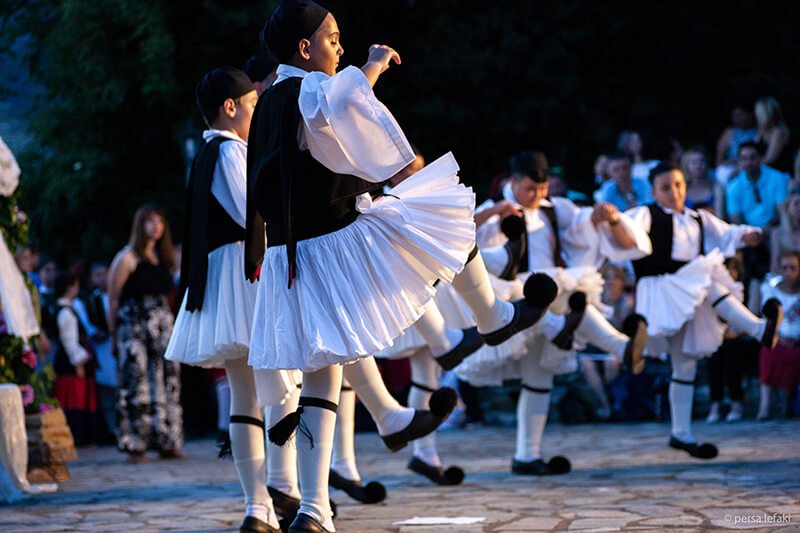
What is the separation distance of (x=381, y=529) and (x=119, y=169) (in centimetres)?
1050

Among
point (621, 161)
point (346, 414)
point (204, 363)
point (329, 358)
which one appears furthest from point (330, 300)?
point (621, 161)

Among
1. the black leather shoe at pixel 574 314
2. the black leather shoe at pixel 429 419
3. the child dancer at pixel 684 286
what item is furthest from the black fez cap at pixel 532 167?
the black leather shoe at pixel 429 419

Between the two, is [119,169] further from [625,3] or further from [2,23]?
[625,3]

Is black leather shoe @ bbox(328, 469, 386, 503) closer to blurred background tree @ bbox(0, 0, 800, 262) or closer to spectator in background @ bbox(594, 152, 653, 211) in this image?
spectator in background @ bbox(594, 152, 653, 211)

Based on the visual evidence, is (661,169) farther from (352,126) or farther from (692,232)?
(352,126)

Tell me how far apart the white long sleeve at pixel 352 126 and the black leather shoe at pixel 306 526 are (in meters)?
1.28

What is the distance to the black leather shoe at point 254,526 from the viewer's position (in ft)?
18.2

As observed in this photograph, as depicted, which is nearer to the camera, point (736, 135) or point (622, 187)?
point (622, 187)

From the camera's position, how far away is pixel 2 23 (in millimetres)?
15492

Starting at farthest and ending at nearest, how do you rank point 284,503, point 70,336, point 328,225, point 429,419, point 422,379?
point 70,336 → point 422,379 → point 284,503 → point 429,419 → point 328,225

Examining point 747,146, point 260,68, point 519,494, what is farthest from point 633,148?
point 260,68

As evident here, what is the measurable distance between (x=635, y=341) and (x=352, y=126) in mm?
3355

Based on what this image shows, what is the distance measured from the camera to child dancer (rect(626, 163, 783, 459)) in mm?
8281

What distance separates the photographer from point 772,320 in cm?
802
